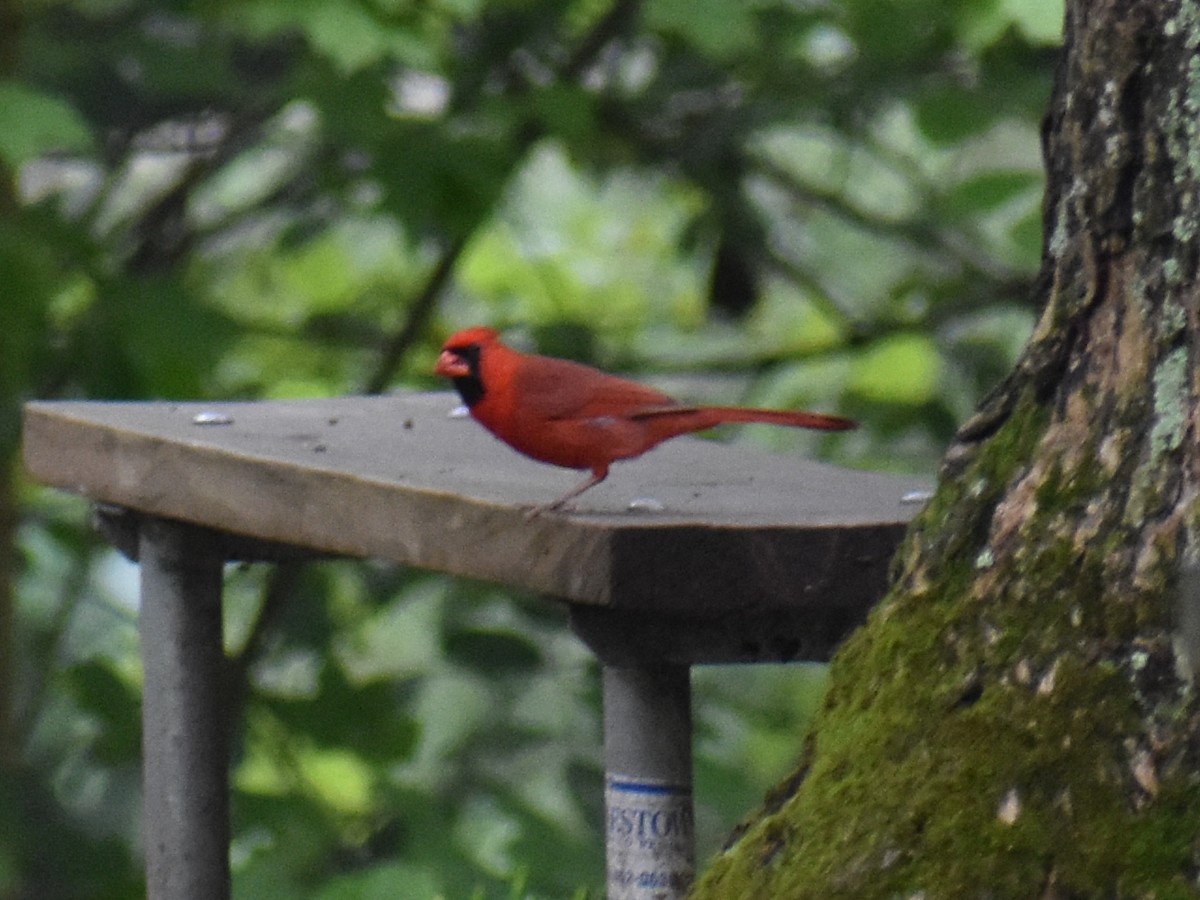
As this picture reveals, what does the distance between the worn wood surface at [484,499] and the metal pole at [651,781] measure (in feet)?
0.59

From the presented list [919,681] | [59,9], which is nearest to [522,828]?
[919,681]

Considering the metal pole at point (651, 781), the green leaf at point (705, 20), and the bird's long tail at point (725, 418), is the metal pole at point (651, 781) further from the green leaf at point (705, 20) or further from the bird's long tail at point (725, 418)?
the green leaf at point (705, 20)

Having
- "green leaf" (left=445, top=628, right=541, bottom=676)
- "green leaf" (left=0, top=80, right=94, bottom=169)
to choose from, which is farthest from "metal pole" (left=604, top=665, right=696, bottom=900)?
"green leaf" (left=445, top=628, right=541, bottom=676)

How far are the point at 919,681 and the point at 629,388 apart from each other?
0.86 metres

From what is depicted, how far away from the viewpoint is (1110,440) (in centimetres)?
137

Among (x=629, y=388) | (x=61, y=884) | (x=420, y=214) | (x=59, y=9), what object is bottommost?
(x=61, y=884)

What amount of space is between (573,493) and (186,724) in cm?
85

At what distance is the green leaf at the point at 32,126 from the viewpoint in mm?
2740

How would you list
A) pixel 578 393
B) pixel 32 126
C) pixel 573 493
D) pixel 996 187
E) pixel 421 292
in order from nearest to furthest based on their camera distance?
pixel 573 493 → pixel 578 393 → pixel 32 126 → pixel 996 187 → pixel 421 292

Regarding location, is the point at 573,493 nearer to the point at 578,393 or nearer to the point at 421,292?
the point at 578,393

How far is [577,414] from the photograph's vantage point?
2.13 m

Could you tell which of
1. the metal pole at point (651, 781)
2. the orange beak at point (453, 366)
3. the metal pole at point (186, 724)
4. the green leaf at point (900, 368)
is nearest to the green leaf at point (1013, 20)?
the orange beak at point (453, 366)

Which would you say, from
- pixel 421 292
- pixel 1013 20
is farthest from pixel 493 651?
pixel 1013 20

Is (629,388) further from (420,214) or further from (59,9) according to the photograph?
(59,9)
